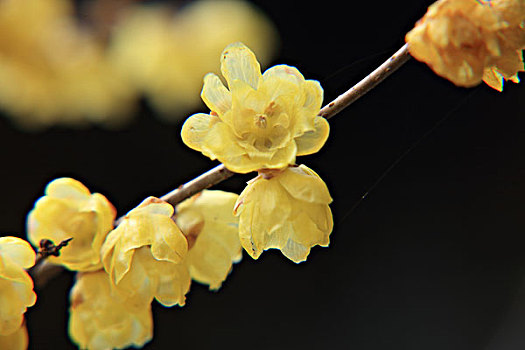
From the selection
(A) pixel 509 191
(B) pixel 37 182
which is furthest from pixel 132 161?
(A) pixel 509 191

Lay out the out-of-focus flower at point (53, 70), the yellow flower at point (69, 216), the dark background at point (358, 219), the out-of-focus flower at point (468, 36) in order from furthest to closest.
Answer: the dark background at point (358, 219) → the out-of-focus flower at point (53, 70) → the yellow flower at point (69, 216) → the out-of-focus flower at point (468, 36)

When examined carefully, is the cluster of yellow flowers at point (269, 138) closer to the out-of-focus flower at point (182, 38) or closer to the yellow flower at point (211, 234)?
the yellow flower at point (211, 234)

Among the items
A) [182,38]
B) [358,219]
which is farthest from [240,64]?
[358,219]

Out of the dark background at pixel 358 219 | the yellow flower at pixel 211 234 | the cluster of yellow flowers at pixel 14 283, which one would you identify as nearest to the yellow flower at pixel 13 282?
the cluster of yellow flowers at pixel 14 283

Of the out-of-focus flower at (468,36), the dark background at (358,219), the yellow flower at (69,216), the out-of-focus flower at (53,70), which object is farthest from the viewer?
the dark background at (358,219)

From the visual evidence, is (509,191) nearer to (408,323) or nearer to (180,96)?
(408,323)

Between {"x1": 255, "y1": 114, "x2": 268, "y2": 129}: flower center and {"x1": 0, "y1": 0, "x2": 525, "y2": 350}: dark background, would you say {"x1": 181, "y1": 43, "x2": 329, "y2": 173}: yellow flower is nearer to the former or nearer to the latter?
{"x1": 255, "y1": 114, "x2": 268, "y2": 129}: flower center

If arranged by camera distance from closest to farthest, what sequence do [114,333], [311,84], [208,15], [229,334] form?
1. [311,84]
2. [114,333]
3. [208,15]
4. [229,334]
